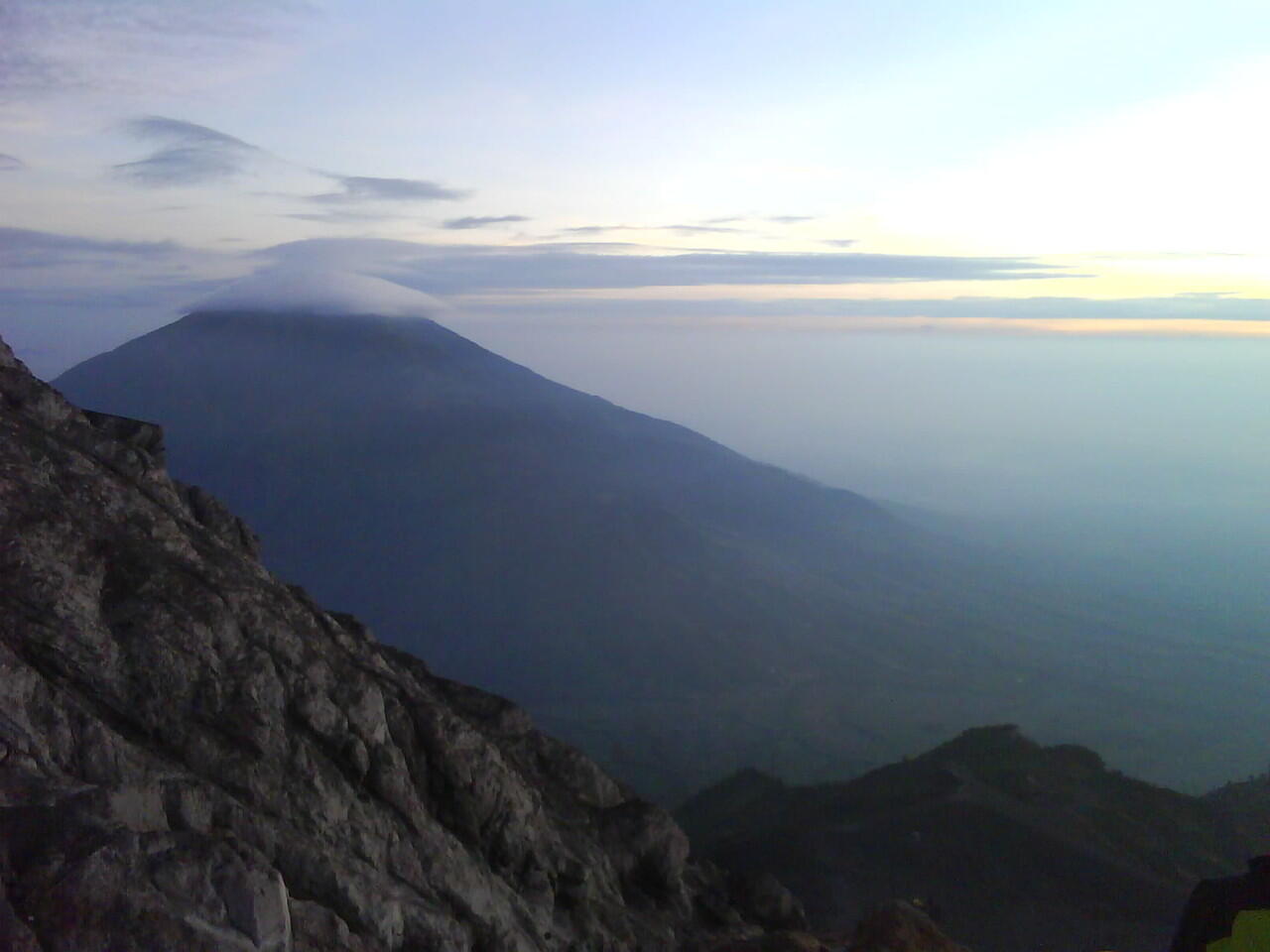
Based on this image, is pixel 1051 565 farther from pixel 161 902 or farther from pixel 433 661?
pixel 161 902

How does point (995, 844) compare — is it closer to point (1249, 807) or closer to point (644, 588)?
point (1249, 807)

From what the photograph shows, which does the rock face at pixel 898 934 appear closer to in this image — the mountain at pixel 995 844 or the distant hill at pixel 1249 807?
the mountain at pixel 995 844

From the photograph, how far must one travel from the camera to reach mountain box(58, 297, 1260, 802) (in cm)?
7906

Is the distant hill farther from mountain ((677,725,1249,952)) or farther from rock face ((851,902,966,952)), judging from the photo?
rock face ((851,902,966,952))

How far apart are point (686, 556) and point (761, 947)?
9675 centimetres

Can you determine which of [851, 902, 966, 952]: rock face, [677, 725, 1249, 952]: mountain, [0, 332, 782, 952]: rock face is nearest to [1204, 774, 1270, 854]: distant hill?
[677, 725, 1249, 952]: mountain

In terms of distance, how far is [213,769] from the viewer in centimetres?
1287

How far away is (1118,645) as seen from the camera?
112m

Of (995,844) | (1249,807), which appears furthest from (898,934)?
(1249,807)

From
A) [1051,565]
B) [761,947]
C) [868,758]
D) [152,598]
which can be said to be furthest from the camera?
[1051,565]

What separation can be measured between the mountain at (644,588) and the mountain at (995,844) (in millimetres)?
17471

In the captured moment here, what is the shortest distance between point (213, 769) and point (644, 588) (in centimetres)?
9319

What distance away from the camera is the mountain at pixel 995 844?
102 feet

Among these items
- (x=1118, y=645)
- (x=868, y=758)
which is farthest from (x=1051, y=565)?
(x=868, y=758)
